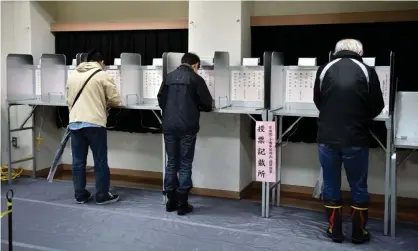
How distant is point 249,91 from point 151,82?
1028 mm

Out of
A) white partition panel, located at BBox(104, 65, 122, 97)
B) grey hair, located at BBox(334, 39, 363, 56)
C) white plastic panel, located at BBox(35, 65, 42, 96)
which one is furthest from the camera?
Answer: white plastic panel, located at BBox(35, 65, 42, 96)

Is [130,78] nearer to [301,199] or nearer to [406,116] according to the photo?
[301,199]

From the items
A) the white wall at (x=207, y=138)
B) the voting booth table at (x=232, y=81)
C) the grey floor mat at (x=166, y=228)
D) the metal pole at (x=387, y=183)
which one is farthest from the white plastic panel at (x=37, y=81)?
the metal pole at (x=387, y=183)

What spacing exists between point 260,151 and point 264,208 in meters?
0.50

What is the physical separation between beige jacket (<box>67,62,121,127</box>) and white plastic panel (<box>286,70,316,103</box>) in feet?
5.05

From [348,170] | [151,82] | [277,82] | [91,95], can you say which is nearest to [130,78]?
[151,82]

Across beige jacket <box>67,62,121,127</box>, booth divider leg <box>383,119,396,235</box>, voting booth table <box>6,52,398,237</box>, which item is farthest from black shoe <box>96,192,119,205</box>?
booth divider leg <box>383,119,396,235</box>

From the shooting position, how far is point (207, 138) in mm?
4508

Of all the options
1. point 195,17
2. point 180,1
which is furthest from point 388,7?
point 180,1

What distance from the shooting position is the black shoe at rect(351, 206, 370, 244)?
3.21 metres

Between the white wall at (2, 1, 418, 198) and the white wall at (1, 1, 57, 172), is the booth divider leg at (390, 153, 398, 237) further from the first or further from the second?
the white wall at (1, 1, 57, 172)

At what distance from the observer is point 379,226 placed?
3.61 m

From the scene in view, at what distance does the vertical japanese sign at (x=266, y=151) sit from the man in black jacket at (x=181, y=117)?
488mm

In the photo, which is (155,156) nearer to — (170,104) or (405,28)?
(170,104)
